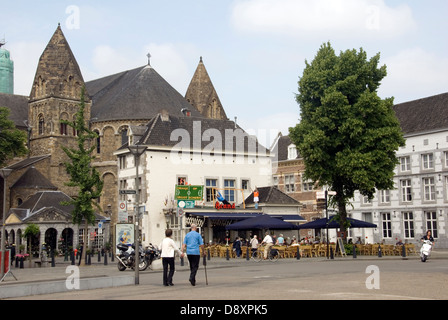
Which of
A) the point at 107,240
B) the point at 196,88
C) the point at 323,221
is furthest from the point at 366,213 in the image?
the point at 196,88

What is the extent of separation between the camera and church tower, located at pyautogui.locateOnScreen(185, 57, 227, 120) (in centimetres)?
7444

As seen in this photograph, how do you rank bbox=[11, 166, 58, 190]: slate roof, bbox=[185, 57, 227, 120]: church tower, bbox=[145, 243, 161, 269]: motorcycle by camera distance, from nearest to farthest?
bbox=[145, 243, 161, 269]: motorcycle
bbox=[11, 166, 58, 190]: slate roof
bbox=[185, 57, 227, 120]: church tower

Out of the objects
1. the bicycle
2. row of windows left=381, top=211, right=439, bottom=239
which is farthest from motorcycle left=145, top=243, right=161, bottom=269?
row of windows left=381, top=211, right=439, bottom=239

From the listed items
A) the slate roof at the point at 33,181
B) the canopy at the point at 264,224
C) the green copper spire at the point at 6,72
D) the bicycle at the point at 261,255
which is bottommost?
the bicycle at the point at 261,255

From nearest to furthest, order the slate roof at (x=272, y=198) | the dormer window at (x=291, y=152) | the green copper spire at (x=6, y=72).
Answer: the slate roof at (x=272, y=198) < the dormer window at (x=291, y=152) < the green copper spire at (x=6, y=72)

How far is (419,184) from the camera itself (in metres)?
49.8

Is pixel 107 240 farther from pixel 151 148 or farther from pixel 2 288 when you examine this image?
pixel 2 288

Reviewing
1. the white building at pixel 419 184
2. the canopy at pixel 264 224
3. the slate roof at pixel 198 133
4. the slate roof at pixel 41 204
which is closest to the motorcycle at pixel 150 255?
the canopy at pixel 264 224

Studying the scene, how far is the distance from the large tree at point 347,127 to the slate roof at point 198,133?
513 inches

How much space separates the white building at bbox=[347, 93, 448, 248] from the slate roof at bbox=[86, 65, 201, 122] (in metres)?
25.1

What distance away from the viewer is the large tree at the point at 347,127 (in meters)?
34.6

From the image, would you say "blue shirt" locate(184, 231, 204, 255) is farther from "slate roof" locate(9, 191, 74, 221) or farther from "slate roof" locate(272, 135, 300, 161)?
"slate roof" locate(272, 135, 300, 161)

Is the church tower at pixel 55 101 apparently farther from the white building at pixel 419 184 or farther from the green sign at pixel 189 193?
the white building at pixel 419 184
